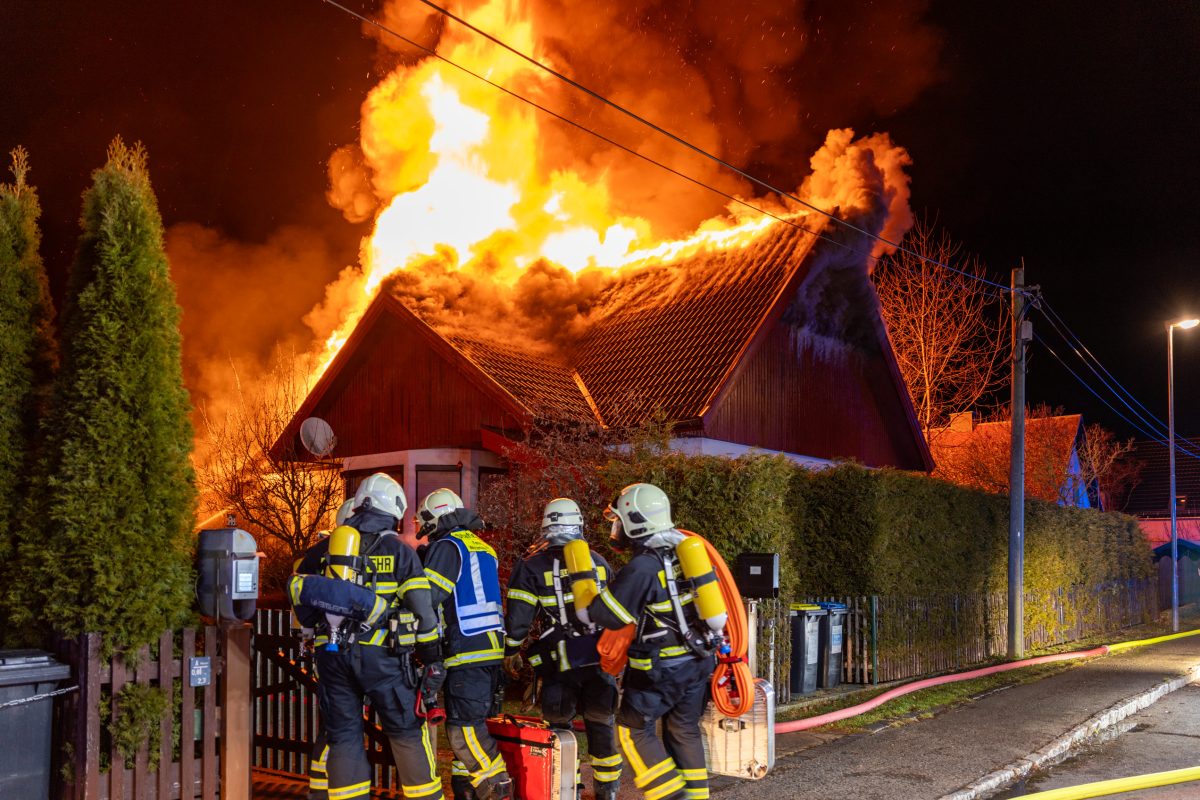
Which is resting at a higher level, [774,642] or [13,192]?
[13,192]

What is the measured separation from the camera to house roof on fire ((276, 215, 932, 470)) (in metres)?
16.7

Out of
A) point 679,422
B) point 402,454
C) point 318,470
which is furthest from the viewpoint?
point 318,470

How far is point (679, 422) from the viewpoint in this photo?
16109 mm

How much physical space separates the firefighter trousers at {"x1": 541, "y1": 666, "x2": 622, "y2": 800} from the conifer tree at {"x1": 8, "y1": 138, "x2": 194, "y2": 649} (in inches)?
93.3

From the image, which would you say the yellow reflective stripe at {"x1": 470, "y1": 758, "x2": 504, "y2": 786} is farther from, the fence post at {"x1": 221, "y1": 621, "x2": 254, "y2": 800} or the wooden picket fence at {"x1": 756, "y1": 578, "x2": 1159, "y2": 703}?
the wooden picket fence at {"x1": 756, "y1": 578, "x2": 1159, "y2": 703}

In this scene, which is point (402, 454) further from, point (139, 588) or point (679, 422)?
point (139, 588)

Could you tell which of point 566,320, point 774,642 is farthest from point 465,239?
point 774,642

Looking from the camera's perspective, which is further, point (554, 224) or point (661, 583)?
point (554, 224)

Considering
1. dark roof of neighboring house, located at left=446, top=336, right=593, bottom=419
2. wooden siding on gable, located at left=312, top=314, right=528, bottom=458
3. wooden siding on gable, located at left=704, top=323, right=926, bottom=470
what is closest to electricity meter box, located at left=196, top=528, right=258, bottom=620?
dark roof of neighboring house, located at left=446, top=336, right=593, bottom=419

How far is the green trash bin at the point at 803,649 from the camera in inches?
447

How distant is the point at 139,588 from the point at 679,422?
1108 cm

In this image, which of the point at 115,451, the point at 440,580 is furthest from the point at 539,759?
the point at 115,451

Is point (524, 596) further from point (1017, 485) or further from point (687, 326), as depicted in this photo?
point (687, 326)

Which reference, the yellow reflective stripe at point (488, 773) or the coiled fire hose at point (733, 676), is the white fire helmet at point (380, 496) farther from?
the coiled fire hose at point (733, 676)
